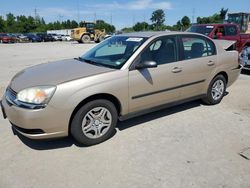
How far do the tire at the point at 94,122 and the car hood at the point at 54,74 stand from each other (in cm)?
45

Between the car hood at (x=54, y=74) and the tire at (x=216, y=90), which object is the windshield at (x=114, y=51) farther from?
the tire at (x=216, y=90)

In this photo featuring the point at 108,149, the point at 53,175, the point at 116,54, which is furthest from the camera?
the point at 116,54

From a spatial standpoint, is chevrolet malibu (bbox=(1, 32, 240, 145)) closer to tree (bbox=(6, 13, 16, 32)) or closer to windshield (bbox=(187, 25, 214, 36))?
windshield (bbox=(187, 25, 214, 36))

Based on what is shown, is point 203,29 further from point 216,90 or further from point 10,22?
point 10,22

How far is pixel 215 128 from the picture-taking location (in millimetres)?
4160

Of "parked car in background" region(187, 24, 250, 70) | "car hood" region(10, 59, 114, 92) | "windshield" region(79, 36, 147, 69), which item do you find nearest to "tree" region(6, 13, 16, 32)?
"parked car in background" region(187, 24, 250, 70)

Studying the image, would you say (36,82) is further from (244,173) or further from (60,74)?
(244,173)

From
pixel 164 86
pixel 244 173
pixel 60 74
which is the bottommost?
pixel 244 173

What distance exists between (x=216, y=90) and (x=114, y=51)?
2323 millimetres

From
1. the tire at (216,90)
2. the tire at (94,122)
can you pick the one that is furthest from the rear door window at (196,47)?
the tire at (94,122)

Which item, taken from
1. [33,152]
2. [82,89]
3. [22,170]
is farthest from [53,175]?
[82,89]

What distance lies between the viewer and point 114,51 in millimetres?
4637

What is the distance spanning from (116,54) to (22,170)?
2399 mm

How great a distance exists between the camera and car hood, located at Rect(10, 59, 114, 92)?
3.38 metres
